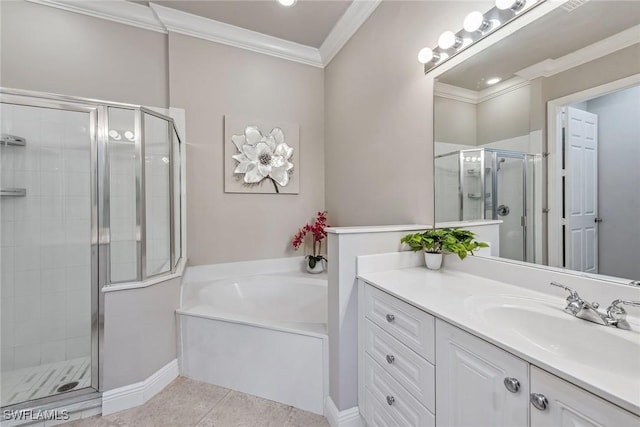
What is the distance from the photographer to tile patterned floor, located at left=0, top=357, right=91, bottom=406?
1473mm

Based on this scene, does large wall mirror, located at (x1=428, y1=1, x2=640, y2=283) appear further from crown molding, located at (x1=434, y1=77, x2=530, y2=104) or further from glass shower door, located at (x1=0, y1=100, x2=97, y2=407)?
glass shower door, located at (x1=0, y1=100, x2=97, y2=407)

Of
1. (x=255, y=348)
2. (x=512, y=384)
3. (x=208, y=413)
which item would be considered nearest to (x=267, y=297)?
(x=255, y=348)

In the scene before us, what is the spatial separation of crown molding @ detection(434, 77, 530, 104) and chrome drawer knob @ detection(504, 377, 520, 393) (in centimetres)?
110

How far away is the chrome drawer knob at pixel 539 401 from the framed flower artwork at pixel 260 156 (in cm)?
219

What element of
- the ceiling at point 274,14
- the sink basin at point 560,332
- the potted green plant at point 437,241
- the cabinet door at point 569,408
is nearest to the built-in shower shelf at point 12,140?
the ceiling at point 274,14

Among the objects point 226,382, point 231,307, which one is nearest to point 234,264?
point 231,307

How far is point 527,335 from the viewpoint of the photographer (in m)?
0.81

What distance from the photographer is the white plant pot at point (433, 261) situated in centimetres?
131

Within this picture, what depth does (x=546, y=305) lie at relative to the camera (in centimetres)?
85

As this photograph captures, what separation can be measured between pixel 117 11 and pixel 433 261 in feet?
9.59

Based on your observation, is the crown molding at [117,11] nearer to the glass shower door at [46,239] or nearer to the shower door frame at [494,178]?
the glass shower door at [46,239]

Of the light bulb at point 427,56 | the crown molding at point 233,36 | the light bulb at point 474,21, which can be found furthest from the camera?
the crown molding at point 233,36

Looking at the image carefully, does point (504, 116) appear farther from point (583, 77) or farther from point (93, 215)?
point (93, 215)

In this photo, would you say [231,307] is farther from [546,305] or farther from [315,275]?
[546,305]
